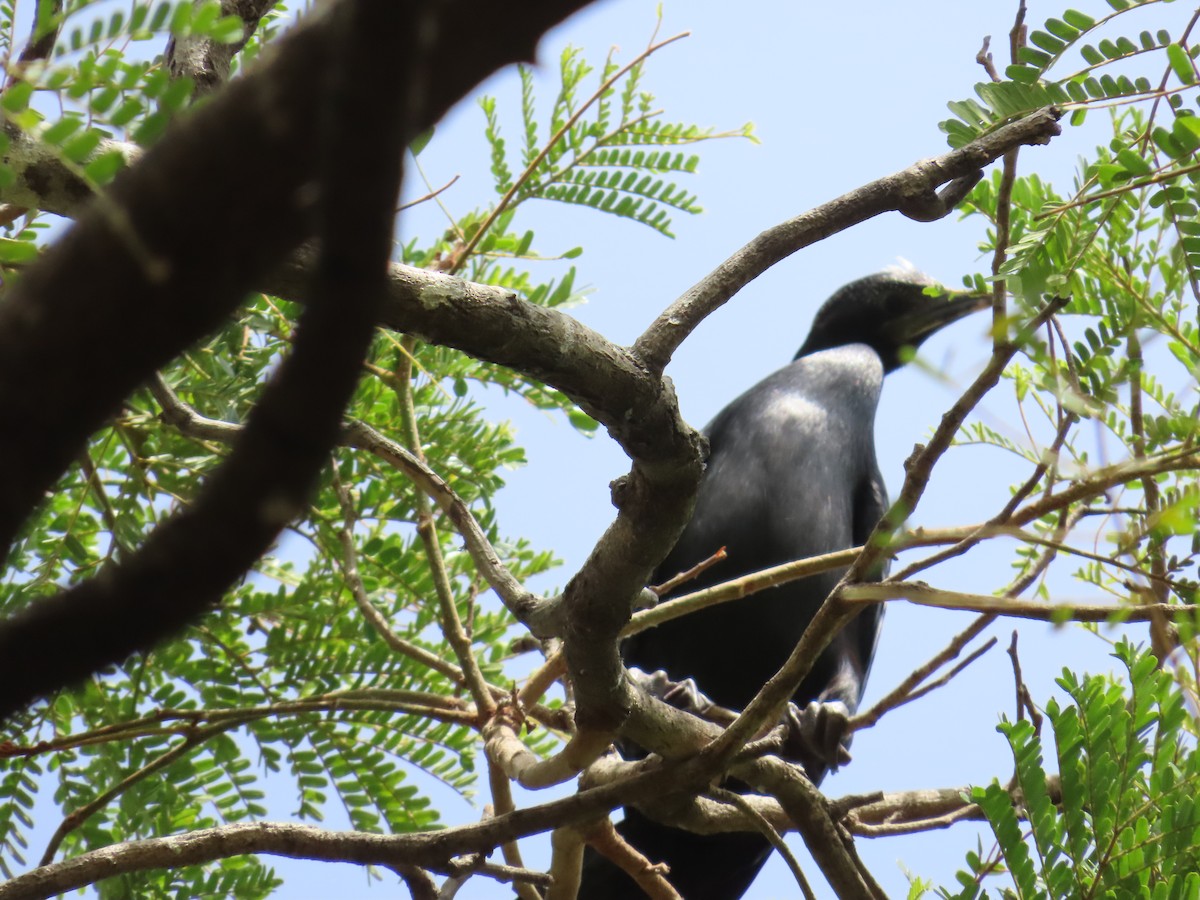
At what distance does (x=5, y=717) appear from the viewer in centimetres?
73

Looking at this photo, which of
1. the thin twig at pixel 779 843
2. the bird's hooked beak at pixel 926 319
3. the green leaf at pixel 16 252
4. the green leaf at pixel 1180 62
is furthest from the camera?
the bird's hooked beak at pixel 926 319

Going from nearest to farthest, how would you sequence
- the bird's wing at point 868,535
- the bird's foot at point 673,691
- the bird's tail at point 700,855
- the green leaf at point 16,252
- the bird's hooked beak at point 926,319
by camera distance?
the green leaf at point 16,252 → the bird's foot at point 673,691 → the bird's tail at point 700,855 → the bird's wing at point 868,535 → the bird's hooked beak at point 926,319

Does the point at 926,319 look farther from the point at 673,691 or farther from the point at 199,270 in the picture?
the point at 199,270

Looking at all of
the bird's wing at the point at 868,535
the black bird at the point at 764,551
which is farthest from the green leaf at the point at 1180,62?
the bird's wing at the point at 868,535

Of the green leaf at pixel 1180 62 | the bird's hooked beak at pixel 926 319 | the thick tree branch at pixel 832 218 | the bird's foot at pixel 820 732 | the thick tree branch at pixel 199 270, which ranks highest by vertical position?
the bird's hooked beak at pixel 926 319

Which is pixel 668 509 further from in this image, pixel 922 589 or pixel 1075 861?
pixel 1075 861

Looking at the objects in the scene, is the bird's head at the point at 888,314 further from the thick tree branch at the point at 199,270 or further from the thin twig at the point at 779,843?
the thick tree branch at the point at 199,270

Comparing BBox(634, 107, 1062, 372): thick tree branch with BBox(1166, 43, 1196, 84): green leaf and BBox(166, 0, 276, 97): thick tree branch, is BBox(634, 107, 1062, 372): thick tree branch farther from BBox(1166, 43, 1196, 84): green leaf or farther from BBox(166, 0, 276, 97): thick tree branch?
BBox(166, 0, 276, 97): thick tree branch

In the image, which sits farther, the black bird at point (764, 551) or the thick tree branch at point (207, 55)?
the black bird at point (764, 551)

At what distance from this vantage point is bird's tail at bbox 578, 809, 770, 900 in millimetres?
2848

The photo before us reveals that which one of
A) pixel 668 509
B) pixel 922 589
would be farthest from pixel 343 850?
pixel 922 589

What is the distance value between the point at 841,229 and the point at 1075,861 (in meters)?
0.93

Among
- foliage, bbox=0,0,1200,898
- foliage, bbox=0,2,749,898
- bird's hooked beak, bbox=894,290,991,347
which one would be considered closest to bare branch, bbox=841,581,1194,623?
foliage, bbox=0,0,1200,898

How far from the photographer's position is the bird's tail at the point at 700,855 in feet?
9.34
